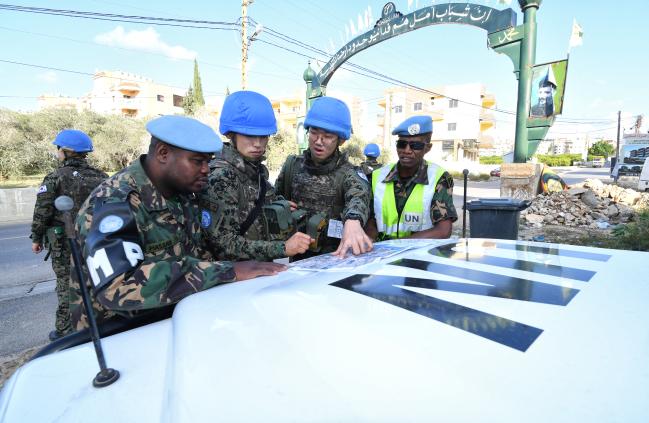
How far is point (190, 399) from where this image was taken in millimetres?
704

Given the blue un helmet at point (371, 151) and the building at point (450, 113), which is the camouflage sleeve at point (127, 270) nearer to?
the blue un helmet at point (371, 151)

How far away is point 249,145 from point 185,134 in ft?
1.97

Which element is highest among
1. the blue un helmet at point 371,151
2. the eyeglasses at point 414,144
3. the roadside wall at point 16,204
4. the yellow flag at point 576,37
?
the yellow flag at point 576,37

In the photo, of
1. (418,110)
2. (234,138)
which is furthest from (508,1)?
(418,110)

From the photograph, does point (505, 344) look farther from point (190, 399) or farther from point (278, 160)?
point (278, 160)

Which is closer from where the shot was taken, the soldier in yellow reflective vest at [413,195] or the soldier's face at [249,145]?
the soldier's face at [249,145]

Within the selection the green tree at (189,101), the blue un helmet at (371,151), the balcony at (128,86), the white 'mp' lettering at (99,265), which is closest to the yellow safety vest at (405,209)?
the white 'mp' lettering at (99,265)

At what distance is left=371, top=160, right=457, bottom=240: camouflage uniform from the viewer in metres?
2.31

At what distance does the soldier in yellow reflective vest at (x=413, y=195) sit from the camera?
91.1 inches

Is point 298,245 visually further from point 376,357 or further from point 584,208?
point 584,208

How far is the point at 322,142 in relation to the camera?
228 cm

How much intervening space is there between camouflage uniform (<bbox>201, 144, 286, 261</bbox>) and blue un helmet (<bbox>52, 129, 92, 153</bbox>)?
248cm

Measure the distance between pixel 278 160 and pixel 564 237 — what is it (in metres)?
16.0

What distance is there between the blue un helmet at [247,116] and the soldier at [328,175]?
34 cm
